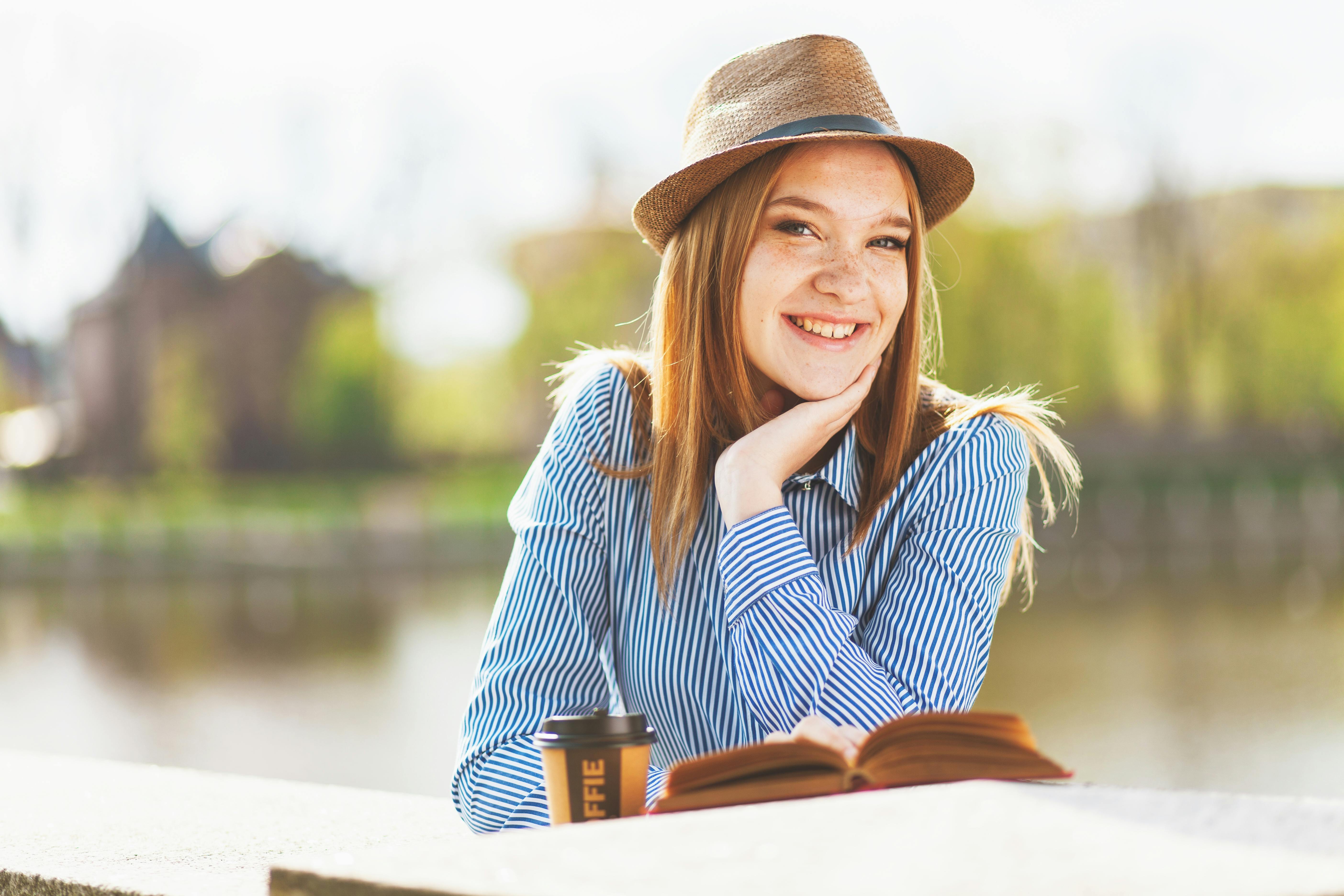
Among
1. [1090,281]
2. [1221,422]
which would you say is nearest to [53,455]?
[1090,281]

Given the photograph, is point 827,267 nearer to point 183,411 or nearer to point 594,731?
point 594,731

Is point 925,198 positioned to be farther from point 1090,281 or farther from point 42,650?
point 1090,281

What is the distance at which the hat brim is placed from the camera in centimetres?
191

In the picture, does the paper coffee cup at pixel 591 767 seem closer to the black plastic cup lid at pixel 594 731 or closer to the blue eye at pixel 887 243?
the black plastic cup lid at pixel 594 731

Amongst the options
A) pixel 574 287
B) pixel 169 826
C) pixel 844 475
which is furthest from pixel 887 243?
pixel 574 287

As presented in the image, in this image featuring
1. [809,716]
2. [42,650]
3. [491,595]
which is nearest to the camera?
[809,716]

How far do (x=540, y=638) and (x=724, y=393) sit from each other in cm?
48

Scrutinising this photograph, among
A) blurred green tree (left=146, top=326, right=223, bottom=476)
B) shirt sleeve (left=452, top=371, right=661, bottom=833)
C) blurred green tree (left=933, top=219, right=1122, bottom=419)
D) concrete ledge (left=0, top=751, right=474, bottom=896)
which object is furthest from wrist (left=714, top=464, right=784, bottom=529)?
blurred green tree (left=146, top=326, right=223, bottom=476)

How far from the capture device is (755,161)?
197cm

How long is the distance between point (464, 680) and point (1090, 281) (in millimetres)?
22129

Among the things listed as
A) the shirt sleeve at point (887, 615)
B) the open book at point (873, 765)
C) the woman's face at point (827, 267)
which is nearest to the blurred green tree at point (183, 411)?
the woman's face at point (827, 267)

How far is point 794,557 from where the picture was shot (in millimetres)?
1784

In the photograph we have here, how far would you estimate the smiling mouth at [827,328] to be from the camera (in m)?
1.98

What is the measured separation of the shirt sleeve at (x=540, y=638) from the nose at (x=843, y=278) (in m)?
0.39
